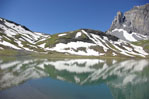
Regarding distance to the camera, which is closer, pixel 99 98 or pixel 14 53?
pixel 99 98

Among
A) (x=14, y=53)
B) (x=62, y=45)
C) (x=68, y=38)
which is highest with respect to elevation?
(x=68, y=38)

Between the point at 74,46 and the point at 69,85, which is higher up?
the point at 74,46

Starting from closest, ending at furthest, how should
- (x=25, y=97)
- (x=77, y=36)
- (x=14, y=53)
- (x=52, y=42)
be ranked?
1. (x=25, y=97)
2. (x=14, y=53)
3. (x=52, y=42)
4. (x=77, y=36)

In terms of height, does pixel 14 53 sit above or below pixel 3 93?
above

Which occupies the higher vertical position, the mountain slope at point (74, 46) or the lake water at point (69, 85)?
the mountain slope at point (74, 46)

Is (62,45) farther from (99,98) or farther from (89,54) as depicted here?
(99,98)

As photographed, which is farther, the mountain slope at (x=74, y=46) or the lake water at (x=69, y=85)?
the mountain slope at (x=74, y=46)

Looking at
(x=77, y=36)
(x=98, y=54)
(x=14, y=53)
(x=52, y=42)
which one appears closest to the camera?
(x=14, y=53)

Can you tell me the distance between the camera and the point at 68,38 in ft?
565

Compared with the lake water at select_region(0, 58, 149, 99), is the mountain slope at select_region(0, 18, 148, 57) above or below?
above

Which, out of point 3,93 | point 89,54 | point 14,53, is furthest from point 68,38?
point 3,93

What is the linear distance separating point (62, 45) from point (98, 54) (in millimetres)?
42624

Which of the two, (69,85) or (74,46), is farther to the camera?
(74,46)

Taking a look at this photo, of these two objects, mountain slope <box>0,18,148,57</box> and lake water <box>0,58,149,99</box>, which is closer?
lake water <box>0,58,149,99</box>
